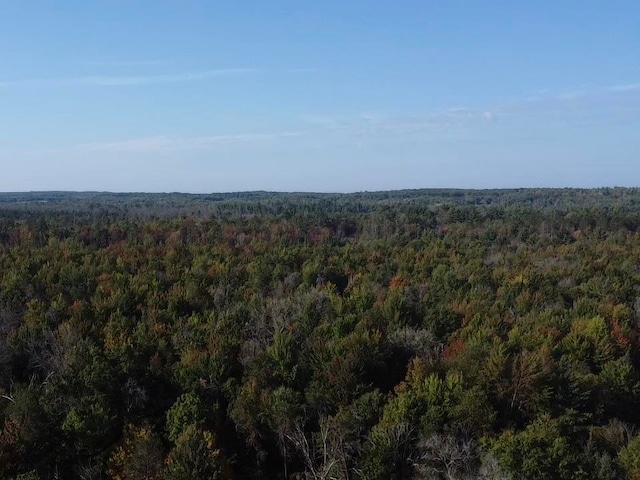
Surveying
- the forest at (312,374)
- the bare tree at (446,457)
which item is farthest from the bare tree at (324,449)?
the bare tree at (446,457)

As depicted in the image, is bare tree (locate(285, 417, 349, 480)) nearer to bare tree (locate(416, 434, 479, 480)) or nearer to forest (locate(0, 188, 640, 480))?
forest (locate(0, 188, 640, 480))

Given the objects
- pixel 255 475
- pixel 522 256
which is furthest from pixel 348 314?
pixel 522 256

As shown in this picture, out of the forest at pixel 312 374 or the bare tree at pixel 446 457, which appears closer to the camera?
the bare tree at pixel 446 457

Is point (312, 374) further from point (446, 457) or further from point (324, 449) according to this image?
point (324, 449)

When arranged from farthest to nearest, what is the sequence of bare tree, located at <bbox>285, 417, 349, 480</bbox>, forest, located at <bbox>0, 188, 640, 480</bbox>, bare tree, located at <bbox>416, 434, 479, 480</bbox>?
forest, located at <bbox>0, 188, 640, 480</bbox> < bare tree, located at <bbox>416, 434, 479, 480</bbox> < bare tree, located at <bbox>285, 417, 349, 480</bbox>

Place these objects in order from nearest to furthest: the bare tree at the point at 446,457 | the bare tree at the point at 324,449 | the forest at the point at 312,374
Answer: the bare tree at the point at 324,449 < the bare tree at the point at 446,457 < the forest at the point at 312,374

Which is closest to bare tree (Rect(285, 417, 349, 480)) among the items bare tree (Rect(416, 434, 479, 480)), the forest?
the forest

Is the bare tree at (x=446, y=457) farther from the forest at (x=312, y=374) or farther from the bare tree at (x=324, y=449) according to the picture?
the bare tree at (x=324, y=449)

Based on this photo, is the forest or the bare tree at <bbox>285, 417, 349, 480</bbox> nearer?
the bare tree at <bbox>285, 417, 349, 480</bbox>
